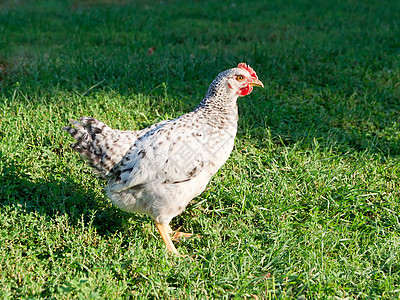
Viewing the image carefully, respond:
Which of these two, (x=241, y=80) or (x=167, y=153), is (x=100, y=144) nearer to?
(x=167, y=153)

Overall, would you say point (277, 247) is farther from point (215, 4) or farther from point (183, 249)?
point (215, 4)

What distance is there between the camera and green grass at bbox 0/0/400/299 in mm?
2975

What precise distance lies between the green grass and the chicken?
0.34 m

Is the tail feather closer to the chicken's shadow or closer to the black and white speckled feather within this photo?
the black and white speckled feather

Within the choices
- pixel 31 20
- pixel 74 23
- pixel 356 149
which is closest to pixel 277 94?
pixel 356 149

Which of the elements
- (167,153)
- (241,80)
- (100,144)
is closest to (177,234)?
(167,153)

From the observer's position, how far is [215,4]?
32.9 feet

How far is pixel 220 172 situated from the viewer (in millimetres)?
4176

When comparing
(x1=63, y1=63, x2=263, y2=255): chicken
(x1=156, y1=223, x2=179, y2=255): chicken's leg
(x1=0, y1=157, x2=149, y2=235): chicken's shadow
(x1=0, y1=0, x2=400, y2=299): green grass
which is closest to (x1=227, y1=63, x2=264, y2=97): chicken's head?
(x1=63, y1=63, x2=263, y2=255): chicken

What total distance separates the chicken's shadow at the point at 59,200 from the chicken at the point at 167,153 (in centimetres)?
37

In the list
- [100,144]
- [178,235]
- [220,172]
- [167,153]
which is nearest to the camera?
[167,153]

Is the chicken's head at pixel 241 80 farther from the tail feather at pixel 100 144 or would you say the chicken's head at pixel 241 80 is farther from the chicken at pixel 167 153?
the tail feather at pixel 100 144

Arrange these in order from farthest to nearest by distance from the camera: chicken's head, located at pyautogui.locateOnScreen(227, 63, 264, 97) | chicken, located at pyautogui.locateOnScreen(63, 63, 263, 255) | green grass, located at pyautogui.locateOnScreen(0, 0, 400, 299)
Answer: chicken's head, located at pyautogui.locateOnScreen(227, 63, 264, 97) < chicken, located at pyautogui.locateOnScreen(63, 63, 263, 255) < green grass, located at pyautogui.locateOnScreen(0, 0, 400, 299)

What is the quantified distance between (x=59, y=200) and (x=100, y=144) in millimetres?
685
